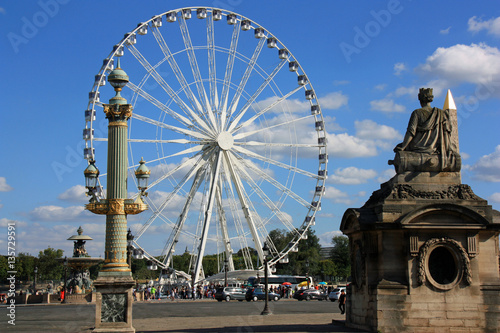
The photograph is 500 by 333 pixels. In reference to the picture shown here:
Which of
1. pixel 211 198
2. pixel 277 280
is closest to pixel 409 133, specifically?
pixel 211 198

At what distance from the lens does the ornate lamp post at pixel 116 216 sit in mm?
17922

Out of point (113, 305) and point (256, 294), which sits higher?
point (113, 305)

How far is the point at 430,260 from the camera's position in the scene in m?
17.7

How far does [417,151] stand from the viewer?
18.5 metres

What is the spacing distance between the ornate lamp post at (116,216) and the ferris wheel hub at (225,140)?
86.2 feet

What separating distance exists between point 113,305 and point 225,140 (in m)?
30.1

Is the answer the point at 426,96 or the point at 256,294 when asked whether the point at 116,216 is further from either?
the point at 256,294

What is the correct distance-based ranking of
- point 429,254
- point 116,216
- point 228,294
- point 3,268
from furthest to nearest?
point 3,268 → point 228,294 → point 116,216 → point 429,254

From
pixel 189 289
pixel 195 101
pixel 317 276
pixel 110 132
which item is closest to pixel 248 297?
pixel 189 289

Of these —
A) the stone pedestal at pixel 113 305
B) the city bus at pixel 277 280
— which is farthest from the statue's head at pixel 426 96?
the city bus at pixel 277 280

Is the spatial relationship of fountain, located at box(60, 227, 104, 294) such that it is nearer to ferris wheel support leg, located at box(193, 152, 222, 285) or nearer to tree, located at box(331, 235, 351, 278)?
ferris wheel support leg, located at box(193, 152, 222, 285)

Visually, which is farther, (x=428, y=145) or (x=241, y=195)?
(x=241, y=195)

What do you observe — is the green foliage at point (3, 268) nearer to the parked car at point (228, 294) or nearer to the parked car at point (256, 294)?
the parked car at point (228, 294)

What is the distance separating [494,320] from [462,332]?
2.96 feet
